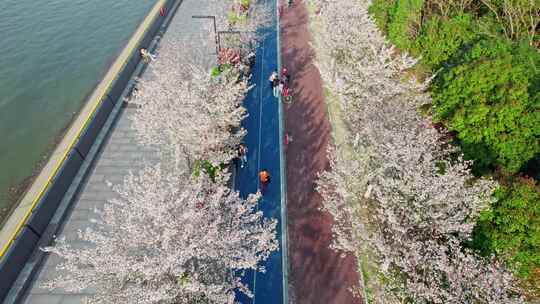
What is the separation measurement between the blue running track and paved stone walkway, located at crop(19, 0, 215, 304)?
6.50m

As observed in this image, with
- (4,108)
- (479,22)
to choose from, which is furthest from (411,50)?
(4,108)

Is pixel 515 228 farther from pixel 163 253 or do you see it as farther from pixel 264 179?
pixel 163 253

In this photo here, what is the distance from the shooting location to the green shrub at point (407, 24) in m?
28.5

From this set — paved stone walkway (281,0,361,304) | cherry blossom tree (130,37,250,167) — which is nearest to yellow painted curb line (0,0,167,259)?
cherry blossom tree (130,37,250,167)

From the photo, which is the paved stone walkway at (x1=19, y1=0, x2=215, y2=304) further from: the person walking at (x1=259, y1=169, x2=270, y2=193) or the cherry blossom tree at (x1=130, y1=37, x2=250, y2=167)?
the person walking at (x1=259, y1=169, x2=270, y2=193)

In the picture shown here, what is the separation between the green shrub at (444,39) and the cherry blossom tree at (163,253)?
20505 millimetres

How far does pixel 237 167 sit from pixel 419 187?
38.3 feet

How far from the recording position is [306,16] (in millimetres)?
40594

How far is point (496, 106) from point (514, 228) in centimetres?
736

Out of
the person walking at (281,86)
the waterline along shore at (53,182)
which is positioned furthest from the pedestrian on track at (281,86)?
the waterline along shore at (53,182)

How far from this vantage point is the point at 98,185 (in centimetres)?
2044

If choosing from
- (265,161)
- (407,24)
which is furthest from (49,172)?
(407,24)

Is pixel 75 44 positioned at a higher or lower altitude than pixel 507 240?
higher

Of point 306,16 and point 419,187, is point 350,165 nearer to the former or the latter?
point 419,187
